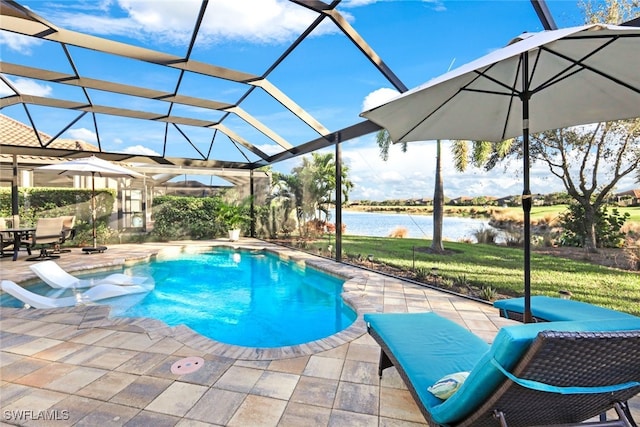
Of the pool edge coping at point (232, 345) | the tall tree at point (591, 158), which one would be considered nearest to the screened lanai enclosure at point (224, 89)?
the tall tree at point (591, 158)

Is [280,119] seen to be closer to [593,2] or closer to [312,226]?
[312,226]

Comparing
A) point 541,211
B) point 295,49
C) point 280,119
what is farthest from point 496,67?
point 280,119

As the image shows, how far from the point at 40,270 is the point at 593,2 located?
11.4m

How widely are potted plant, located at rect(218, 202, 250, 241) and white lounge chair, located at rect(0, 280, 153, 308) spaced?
708 centimetres

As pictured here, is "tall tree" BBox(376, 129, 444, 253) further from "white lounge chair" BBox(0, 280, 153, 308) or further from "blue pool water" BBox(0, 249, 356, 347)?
"white lounge chair" BBox(0, 280, 153, 308)

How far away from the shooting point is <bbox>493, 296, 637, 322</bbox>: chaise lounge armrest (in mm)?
3055

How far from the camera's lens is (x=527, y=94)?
112 inches

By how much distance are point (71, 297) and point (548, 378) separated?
804 centimetres

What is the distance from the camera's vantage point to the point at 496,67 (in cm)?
316

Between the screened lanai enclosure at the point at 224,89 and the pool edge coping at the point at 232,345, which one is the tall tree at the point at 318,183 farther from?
the pool edge coping at the point at 232,345

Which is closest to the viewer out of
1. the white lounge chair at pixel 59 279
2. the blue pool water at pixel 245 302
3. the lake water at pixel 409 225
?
the blue pool water at pixel 245 302

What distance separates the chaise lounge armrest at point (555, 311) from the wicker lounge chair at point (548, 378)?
4.59 feet

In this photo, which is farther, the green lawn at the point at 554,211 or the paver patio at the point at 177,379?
the green lawn at the point at 554,211

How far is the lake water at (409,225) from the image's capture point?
25.2 feet
